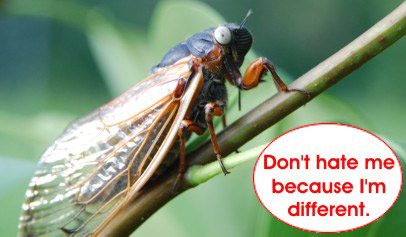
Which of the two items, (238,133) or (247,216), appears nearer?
(238,133)

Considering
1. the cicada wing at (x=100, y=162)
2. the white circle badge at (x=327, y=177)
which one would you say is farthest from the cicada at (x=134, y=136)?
the white circle badge at (x=327, y=177)

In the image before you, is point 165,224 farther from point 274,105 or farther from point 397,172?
point 397,172

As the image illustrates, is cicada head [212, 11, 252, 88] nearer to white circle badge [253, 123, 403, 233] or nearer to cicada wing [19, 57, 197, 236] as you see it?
cicada wing [19, 57, 197, 236]

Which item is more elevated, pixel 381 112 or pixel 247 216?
pixel 247 216

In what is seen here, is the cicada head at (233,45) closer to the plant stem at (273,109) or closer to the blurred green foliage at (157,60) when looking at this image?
the blurred green foliage at (157,60)

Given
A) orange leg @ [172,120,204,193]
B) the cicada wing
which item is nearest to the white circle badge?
orange leg @ [172,120,204,193]

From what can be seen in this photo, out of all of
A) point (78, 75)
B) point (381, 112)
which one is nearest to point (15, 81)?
point (78, 75)
